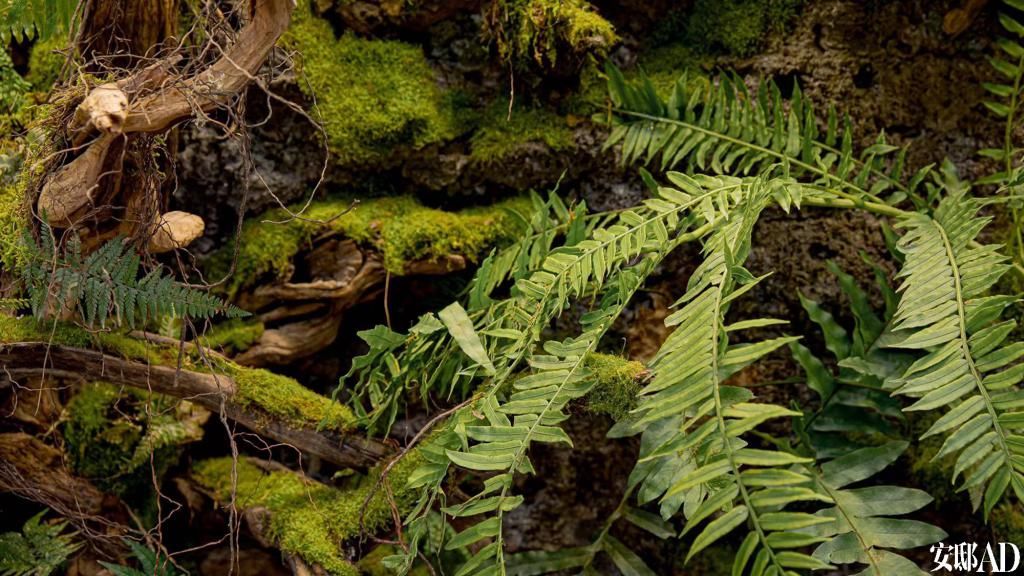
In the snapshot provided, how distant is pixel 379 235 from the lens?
2232 millimetres

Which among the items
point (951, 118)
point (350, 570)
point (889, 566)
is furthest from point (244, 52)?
point (951, 118)

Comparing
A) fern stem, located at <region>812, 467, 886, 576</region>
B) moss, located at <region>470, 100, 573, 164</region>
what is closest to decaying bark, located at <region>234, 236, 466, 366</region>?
moss, located at <region>470, 100, 573, 164</region>

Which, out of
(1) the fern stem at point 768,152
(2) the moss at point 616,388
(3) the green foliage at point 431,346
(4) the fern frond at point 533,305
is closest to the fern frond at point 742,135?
(1) the fern stem at point 768,152

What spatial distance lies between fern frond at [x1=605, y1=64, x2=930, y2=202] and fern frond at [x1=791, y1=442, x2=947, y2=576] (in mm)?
684

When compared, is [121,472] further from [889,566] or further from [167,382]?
[889,566]

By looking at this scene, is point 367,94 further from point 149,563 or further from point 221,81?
point 149,563

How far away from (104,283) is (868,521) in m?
1.64

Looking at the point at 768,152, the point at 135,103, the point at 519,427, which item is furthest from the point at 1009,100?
the point at 135,103

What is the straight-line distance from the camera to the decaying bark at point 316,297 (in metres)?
2.18

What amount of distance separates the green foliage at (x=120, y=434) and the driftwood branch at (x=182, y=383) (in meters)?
0.24

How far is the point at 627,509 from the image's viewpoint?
204cm

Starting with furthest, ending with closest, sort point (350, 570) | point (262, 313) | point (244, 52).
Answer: point (262, 313)
point (350, 570)
point (244, 52)

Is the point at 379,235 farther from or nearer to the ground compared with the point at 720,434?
nearer to the ground

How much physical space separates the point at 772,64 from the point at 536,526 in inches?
61.9
